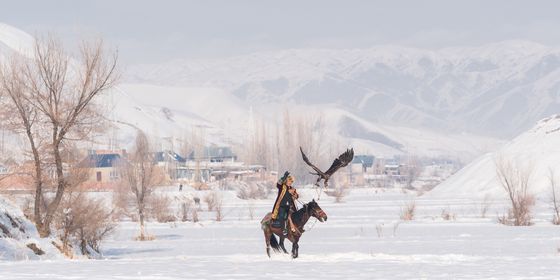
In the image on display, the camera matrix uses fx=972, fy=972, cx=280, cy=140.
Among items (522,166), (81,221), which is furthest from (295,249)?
(522,166)

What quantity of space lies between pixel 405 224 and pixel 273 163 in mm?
103943

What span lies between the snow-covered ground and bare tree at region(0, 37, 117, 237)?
3.48m

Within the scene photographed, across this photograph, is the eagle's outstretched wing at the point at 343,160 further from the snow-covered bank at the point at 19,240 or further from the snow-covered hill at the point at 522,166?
the snow-covered hill at the point at 522,166

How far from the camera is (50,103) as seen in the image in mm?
30141

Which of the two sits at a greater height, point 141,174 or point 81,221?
point 141,174

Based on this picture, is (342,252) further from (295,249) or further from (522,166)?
(522,166)

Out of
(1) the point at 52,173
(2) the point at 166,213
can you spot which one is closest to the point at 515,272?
(1) the point at 52,173

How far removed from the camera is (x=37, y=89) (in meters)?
30.1

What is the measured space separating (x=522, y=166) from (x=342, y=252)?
5469 cm

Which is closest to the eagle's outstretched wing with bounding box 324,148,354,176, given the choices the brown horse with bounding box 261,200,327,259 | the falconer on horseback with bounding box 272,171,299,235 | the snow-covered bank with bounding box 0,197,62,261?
the brown horse with bounding box 261,200,327,259

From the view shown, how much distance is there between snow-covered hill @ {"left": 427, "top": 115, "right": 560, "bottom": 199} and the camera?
81463 millimetres

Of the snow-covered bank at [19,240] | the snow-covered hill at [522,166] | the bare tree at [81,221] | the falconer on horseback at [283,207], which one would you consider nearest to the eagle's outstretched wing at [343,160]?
the falconer on horseback at [283,207]

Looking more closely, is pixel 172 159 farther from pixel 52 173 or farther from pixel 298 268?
pixel 298 268

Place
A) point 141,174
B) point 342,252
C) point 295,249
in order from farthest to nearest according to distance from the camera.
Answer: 1. point 141,174
2. point 342,252
3. point 295,249
